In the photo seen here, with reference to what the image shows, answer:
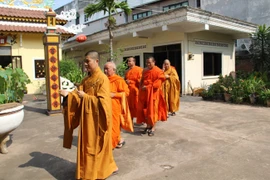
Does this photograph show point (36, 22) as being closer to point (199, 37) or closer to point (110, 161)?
point (199, 37)

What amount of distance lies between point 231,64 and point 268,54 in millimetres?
2372

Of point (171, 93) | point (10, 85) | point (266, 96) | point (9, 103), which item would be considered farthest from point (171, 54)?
point (9, 103)

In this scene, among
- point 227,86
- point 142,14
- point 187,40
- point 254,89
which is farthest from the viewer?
point 142,14

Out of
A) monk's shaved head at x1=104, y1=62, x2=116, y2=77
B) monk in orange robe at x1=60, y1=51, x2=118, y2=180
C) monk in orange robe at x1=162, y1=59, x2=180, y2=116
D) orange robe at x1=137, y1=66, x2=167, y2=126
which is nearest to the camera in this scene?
monk in orange robe at x1=60, y1=51, x2=118, y2=180

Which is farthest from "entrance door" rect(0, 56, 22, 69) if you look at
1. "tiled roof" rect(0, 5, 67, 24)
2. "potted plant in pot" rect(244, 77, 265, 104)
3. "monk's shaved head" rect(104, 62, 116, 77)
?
"potted plant in pot" rect(244, 77, 265, 104)

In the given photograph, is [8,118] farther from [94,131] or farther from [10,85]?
[94,131]

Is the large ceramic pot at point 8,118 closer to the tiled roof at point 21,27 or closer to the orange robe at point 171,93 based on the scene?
the orange robe at point 171,93

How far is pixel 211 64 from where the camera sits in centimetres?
1270

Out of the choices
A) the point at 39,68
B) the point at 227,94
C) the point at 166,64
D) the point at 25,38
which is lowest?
the point at 227,94

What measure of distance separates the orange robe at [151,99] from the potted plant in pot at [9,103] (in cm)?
233

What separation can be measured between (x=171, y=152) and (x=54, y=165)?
1.89 metres

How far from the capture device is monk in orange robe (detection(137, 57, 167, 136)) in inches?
201

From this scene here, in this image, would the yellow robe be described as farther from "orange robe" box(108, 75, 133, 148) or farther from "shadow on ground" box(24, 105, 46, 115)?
"shadow on ground" box(24, 105, 46, 115)

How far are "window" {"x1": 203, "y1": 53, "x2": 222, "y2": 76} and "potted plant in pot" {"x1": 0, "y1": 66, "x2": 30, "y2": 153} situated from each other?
28.9 ft
